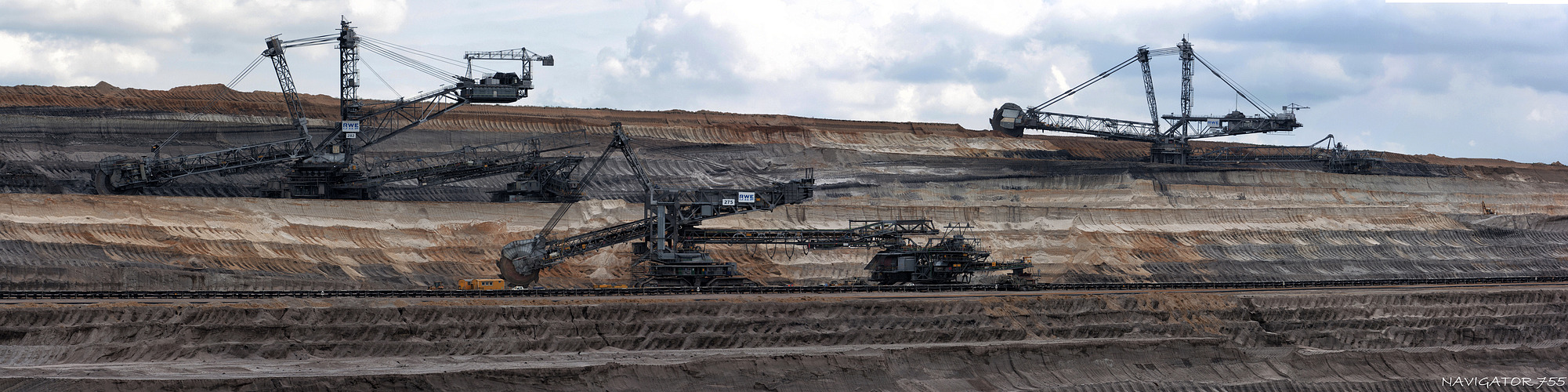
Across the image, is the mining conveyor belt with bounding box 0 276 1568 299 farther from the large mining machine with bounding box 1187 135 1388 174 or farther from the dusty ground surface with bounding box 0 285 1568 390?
the large mining machine with bounding box 1187 135 1388 174

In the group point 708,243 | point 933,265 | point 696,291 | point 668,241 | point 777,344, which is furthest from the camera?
point 708,243

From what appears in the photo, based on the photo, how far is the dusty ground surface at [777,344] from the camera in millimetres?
44875

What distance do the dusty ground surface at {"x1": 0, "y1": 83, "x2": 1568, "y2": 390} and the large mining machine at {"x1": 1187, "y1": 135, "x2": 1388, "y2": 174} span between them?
5.05 m

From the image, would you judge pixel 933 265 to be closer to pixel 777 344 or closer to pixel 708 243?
pixel 708 243

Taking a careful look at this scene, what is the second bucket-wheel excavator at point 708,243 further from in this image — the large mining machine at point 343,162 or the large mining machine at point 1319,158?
the large mining machine at point 1319,158

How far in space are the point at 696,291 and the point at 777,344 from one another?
905 cm

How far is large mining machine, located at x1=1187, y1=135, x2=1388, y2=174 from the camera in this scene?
124 meters

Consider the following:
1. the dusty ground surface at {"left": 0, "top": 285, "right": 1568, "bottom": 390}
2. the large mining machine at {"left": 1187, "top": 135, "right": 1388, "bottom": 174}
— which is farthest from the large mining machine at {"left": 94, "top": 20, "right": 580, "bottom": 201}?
the large mining machine at {"left": 1187, "top": 135, "right": 1388, "bottom": 174}

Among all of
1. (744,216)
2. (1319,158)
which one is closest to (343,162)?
(744,216)

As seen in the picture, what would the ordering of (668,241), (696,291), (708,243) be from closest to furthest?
(696,291), (668,241), (708,243)

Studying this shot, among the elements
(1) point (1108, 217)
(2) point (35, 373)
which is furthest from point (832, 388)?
(1) point (1108, 217)

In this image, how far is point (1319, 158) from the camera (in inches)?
5010

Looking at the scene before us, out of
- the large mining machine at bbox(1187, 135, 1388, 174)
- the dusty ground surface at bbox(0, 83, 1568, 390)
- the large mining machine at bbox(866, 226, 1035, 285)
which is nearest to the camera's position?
the dusty ground surface at bbox(0, 83, 1568, 390)

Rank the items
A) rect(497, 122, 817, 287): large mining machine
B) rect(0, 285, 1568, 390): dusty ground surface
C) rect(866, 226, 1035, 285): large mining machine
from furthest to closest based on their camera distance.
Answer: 1. rect(866, 226, 1035, 285): large mining machine
2. rect(497, 122, 817, 287): large mining machine
3. rect(0, 285, 1568, 390): dusty ground surface
